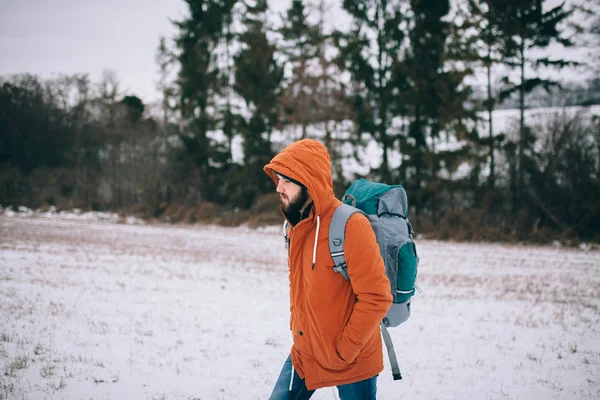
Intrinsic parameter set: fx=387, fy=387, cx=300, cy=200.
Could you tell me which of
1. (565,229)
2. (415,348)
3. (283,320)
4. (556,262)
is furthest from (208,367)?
(565,229)

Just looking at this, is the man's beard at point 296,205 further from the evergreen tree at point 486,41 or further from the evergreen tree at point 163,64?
the evergreen tree at point 163,64

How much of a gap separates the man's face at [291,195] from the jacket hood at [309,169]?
0.33 ft

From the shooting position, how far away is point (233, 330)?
223 inches

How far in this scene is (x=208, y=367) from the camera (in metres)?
4.44

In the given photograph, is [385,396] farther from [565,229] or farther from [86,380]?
[565,229]

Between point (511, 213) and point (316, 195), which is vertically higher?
point (316, 195)

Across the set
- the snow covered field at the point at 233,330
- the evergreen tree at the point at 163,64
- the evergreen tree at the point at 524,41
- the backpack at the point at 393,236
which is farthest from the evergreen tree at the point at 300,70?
the backpack at the point at 393,236

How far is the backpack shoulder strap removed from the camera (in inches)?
81.1

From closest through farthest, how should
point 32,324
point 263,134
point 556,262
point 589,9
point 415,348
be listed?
point 415,348 < point 32,324 < point 556,262 < point 589,9 < point 263,134

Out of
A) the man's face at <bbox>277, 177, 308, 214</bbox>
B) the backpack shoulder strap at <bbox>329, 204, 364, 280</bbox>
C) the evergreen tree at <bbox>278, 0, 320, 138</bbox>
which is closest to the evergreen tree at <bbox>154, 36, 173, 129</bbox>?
the evergreen tree at <bbox>278, 0, 320, 138</bbox>

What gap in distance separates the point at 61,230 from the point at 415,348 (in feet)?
54.4

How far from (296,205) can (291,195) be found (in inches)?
2.7

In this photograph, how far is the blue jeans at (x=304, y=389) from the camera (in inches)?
84.6

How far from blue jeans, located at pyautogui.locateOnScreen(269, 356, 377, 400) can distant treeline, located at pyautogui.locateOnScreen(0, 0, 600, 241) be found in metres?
16.1
